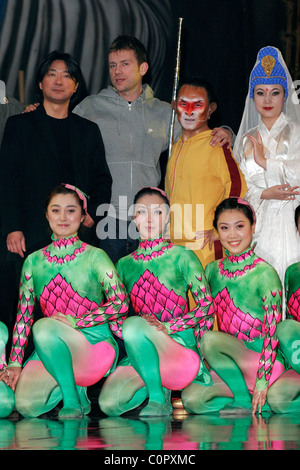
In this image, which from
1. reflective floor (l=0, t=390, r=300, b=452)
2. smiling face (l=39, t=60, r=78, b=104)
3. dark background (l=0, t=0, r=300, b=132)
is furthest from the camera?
dark background (l=0, t=0, r=300, b=132)

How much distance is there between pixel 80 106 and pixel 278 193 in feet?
4.42

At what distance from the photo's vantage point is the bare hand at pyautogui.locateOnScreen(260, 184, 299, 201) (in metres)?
5.07

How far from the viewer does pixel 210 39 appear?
19.7ft

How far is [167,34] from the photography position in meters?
6.06

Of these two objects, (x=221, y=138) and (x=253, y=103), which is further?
(x=253, y=103)

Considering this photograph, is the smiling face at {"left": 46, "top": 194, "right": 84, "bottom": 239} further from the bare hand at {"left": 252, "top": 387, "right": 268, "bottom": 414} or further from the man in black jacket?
the bare hand at {"left": 252, "top": 387, "right": 268, "bottom": 414}

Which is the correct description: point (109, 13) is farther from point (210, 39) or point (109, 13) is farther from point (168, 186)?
point (168, 186)

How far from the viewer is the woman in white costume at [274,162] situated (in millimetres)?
5129

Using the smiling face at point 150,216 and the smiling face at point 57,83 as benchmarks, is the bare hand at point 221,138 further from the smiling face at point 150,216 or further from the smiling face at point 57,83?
the smiling face at point 57,83

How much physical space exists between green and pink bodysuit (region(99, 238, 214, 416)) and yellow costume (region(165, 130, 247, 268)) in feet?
1.38

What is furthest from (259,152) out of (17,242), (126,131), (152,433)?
(152,433)

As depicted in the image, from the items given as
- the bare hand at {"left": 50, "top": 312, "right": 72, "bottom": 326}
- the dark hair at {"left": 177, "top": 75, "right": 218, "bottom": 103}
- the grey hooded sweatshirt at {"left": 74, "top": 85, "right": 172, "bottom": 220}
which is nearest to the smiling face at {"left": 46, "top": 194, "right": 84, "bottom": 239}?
the bare hand at {"left": 50, "top": 312, "right": 72, "bottom": 326}

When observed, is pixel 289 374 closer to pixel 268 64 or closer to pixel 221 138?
pixel 221 138

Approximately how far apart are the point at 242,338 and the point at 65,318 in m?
0.90
